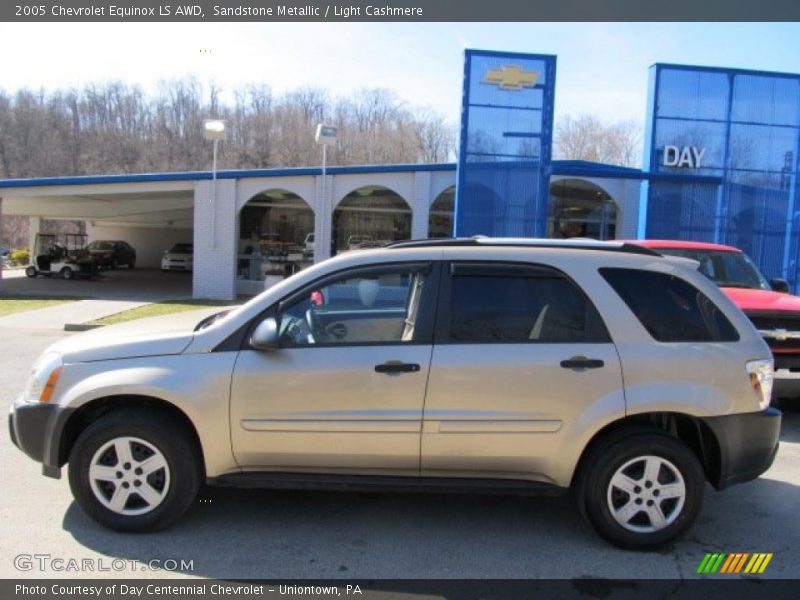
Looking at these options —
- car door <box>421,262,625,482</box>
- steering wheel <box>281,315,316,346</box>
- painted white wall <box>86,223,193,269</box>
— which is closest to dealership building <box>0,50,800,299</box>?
car door <box>421,262,625,482</box>

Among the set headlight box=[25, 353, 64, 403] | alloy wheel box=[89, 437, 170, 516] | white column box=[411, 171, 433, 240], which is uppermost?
white column box=[411, 171, 433, 240]

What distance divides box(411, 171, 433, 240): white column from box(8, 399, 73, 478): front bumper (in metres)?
16.7

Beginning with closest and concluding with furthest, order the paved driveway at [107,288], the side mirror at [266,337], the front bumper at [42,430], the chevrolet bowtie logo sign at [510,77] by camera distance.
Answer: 1. the side mirror at [266,337]
2. the front bumper at [42,430]
3. the chevrolet bowtie logo sign at [510,77]
4. the paved driveway at [107,288]

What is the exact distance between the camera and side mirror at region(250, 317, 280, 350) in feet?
12.1

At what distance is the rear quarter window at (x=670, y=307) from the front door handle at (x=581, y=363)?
1.29 ft

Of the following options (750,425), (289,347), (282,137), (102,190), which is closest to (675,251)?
(750,425)

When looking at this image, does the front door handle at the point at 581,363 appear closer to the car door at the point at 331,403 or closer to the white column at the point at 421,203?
the car door at the point at 331,403

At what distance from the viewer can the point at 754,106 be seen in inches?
635

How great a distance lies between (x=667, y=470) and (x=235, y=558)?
2.54 m

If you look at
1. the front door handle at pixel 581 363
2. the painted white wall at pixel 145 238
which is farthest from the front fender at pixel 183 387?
the painted white wall at pixel 145 238

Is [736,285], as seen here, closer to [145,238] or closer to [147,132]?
[145,238]

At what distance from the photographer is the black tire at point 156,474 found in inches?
149

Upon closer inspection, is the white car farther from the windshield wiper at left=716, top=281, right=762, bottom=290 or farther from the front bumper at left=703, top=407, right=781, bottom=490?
the front bumper at left=703, top=407, right=781, bottom=490

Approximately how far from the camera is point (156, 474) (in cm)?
385
